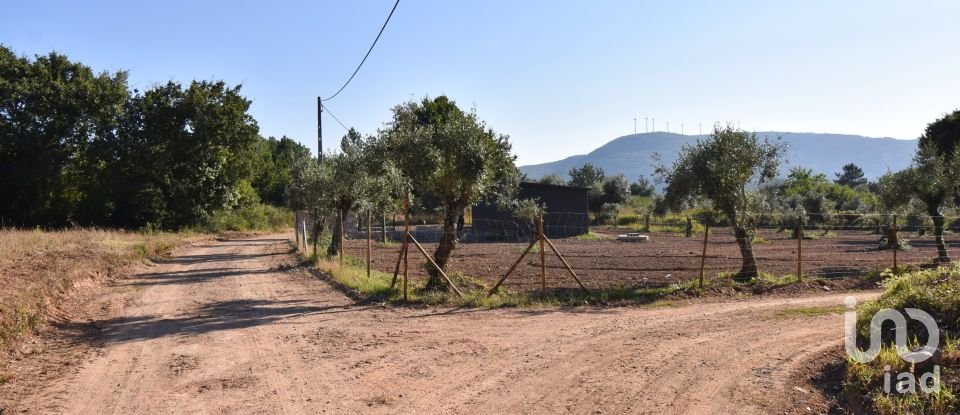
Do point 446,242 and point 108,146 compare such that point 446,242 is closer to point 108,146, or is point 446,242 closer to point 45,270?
point 45,270

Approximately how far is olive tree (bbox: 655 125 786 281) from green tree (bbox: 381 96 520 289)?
4.84 meters

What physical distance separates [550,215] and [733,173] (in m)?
31.2

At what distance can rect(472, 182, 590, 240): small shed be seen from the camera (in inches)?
1732

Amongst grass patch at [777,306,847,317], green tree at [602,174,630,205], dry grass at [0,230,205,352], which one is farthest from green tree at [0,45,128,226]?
green tree at [602,174,630,205]

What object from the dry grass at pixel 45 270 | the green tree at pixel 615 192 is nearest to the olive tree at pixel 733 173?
the dry grass at pixel 45 270

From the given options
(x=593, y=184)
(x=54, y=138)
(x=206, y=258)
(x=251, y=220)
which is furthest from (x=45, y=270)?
(x=593, y=184)

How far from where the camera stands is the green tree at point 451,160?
1491cm

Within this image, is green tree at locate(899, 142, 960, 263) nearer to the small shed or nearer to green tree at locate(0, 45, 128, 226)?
the small shed

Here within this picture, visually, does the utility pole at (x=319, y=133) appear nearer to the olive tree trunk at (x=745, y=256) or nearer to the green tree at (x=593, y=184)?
the olive tree trunk at (x=745, y=256)

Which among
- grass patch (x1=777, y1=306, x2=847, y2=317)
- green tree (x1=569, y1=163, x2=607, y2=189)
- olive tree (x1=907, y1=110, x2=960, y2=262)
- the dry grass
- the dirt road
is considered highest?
green tree (x1=569, y1=163, x2=607, y2=189)

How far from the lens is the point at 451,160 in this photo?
15078mm

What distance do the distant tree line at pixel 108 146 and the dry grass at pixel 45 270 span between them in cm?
1279

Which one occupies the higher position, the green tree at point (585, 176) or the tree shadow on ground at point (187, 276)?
the green tree at point (585, 176)

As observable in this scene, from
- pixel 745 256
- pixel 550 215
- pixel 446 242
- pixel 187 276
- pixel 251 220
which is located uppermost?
pixel 550 215
